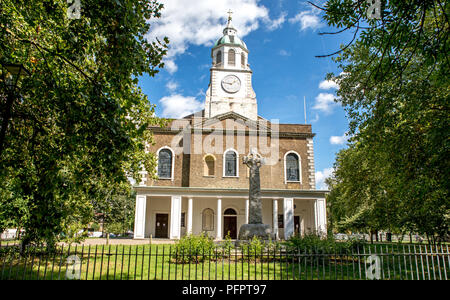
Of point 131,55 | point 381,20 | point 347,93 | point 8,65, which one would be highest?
point 347,93

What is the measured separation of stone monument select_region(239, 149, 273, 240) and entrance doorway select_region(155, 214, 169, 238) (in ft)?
45.6

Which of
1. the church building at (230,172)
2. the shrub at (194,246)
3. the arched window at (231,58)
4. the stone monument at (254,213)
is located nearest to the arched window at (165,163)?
the church building at (230,172)

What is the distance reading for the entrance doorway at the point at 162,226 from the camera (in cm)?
2659

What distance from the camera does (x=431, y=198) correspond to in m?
8.91

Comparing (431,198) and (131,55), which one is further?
(431,198)

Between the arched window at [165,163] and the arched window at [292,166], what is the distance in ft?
33.7

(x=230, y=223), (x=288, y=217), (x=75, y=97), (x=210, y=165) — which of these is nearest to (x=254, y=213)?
(x=75, y=97)

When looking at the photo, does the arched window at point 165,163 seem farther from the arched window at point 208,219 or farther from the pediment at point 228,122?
the arched window at point 208,219

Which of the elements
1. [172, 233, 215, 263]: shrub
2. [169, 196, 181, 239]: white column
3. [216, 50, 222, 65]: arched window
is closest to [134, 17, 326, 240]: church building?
[169, 196, 181, 239]: white column

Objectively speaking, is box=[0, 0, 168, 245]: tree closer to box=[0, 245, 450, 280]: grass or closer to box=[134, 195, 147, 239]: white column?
box=[0, 245, 450, 280]: grass

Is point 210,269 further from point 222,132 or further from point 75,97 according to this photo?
point 222,132
